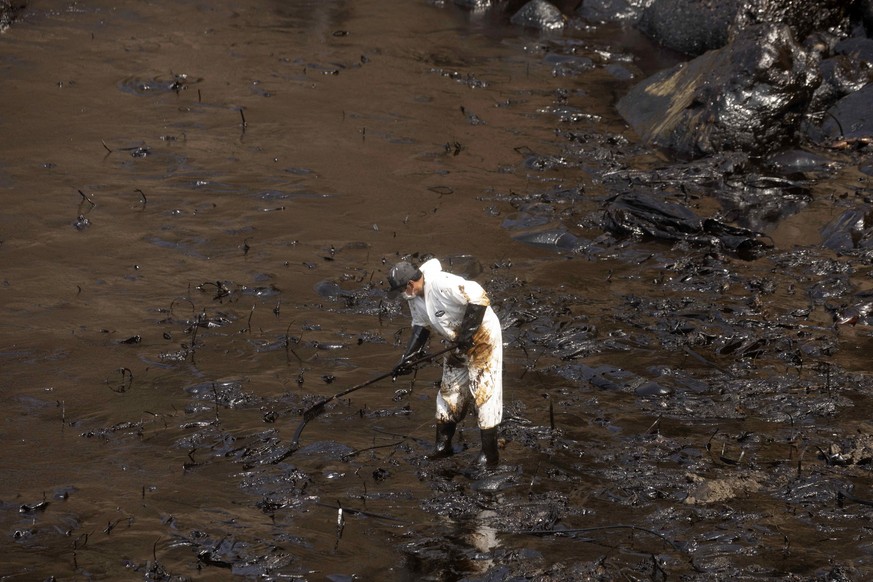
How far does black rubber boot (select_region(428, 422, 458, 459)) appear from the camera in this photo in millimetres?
7266

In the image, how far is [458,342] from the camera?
6879 millimetres

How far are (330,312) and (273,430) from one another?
2.13m

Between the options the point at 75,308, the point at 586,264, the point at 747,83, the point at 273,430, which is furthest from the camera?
the point at 747,83

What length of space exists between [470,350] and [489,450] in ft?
2.36

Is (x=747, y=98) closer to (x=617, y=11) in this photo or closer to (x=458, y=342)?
(x=617, y=11)

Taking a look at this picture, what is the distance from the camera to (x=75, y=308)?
9273 millimetres

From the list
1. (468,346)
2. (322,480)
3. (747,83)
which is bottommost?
(322,480)

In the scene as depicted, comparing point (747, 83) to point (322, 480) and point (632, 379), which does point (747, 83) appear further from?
point (322, 480)

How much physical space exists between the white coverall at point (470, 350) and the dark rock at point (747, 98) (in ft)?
23.6

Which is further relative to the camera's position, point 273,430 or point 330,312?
point 330,312

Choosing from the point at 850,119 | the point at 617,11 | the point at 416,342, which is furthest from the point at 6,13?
the point at 850,119

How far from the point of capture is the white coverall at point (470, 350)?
6.88 metres

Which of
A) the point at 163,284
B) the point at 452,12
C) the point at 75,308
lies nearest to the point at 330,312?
the point at 163,284

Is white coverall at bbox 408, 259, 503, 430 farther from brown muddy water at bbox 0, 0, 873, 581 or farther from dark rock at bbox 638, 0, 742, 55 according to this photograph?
dark rock at bbox 638, 0, 742, 55
